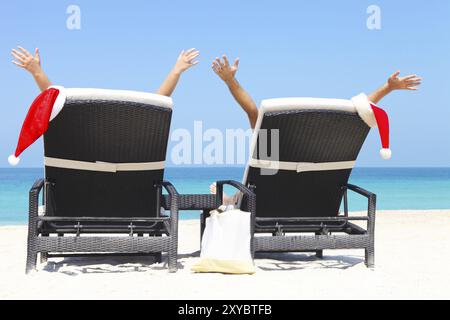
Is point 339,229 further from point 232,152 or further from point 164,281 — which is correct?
point 164,281

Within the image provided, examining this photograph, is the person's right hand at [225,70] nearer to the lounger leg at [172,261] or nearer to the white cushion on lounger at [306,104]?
the white cushion on lounger at [306,104]

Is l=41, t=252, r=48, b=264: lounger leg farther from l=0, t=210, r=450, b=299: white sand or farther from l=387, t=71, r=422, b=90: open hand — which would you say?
l=387, t=71, r=422, b=90: open hand

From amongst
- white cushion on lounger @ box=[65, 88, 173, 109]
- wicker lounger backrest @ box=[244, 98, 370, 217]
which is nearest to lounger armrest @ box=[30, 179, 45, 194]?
white cushion on lounger @ box=[65, 88, 173, 109]

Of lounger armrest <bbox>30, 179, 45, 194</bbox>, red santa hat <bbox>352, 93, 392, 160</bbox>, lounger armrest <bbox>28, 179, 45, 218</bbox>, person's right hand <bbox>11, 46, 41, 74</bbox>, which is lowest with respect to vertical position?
lounger armrest <bbox>28, 179, 45, 218</bbox>

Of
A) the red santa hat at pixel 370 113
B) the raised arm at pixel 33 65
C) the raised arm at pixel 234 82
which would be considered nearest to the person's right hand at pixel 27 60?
the raised arm at pixel 33 65

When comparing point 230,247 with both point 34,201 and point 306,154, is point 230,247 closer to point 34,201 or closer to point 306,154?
point 306,154

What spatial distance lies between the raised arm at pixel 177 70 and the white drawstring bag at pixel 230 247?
3.67 ft

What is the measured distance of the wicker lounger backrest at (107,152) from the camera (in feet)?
14.6

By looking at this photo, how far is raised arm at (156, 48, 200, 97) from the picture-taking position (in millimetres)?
5039

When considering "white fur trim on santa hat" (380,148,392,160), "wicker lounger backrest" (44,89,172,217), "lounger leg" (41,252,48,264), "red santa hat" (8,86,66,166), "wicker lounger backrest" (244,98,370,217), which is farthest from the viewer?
"lounger leg" (41,252,48,264)

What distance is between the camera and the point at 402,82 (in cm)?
503

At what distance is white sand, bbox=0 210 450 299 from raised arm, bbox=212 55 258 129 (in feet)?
4.16

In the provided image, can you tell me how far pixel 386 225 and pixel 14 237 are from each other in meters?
5.58

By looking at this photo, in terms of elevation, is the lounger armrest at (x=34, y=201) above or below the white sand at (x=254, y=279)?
above
